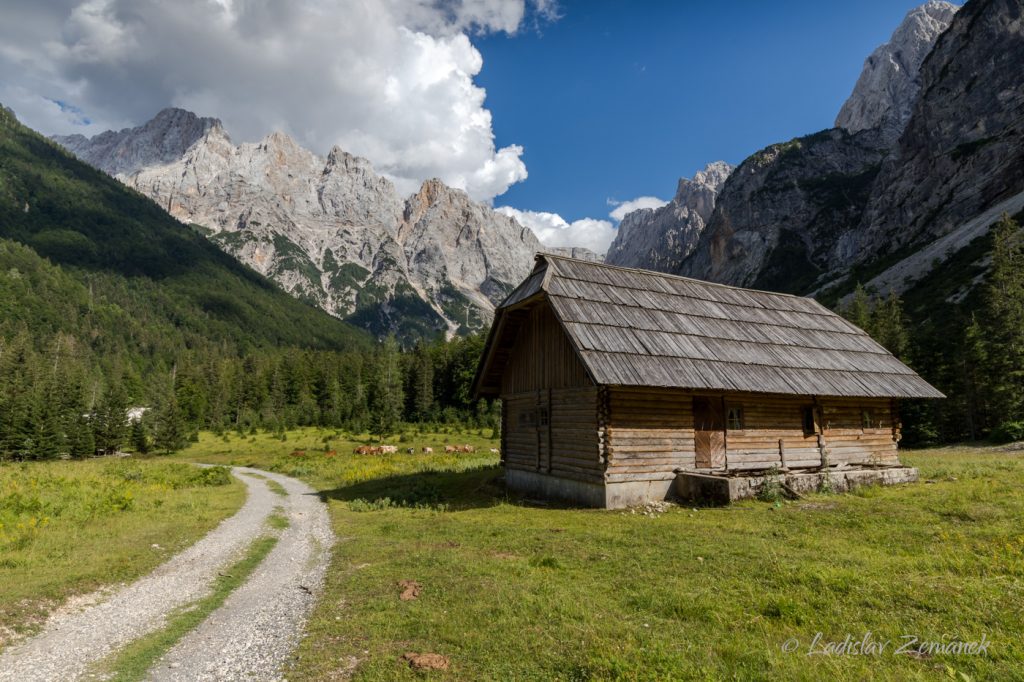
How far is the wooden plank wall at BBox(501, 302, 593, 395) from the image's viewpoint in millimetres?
21125

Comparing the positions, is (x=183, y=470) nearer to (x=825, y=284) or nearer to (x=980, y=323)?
(x=980, y=323)

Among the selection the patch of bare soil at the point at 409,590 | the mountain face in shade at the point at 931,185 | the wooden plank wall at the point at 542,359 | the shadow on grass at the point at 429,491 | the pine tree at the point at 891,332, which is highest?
the mountain face in shade at the point at 931,185

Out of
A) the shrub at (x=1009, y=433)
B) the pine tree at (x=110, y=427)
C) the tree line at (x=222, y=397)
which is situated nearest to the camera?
the shrub at (x=1009, y=433)

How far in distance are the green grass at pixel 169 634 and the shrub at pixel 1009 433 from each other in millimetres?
47667

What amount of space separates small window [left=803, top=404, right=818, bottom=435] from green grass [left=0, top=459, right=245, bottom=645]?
2476cm

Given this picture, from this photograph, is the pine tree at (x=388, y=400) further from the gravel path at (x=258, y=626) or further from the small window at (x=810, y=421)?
the gravel path at (x=258, y=626)

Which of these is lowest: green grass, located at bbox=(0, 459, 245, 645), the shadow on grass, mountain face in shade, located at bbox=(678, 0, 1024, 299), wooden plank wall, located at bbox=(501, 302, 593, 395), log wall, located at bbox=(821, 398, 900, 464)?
the shadow on grass

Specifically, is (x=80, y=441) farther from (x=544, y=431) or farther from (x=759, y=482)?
(x=759, y=482)

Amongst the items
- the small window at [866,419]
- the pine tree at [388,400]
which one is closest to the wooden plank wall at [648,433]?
the small window at [866,419]

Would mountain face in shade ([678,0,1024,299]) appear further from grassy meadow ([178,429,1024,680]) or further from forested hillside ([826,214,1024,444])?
grassy meadow ([178,429,1024,680])

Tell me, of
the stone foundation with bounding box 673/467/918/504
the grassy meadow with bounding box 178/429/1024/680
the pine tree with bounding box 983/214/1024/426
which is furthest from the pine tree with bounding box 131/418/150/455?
the pine tree with bounding box 983/214/1024/426

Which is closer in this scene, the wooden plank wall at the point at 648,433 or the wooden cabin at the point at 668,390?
the wooden plank wall at the point at 648,433

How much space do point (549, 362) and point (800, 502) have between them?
10.6 meters

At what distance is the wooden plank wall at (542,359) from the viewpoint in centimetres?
2112
